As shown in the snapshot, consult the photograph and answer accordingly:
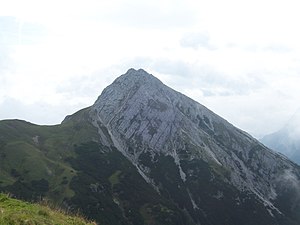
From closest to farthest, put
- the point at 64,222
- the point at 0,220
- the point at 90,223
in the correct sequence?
the point at 0,220 → the point at 64,222 → the point at 90,223

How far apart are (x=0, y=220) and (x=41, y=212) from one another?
4.04m

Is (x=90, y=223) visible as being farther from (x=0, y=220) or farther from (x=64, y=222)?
(x=0, y=220)

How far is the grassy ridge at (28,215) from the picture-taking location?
74.7 feet

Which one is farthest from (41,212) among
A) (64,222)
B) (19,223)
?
(19,223)

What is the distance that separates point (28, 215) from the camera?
24031mm

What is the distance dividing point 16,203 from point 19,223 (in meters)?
5.31

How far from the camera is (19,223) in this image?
22422 millimetres

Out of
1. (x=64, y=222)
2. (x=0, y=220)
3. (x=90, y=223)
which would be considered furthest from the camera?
(x=90, y=223)

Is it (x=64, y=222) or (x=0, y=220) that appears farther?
(x=64, y=222)

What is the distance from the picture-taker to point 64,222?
997 inches

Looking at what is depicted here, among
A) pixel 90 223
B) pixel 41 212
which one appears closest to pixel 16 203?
pixel 41 212

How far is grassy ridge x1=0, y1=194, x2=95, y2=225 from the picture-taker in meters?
22.8

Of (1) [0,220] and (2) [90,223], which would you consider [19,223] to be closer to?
(1) [0,220]

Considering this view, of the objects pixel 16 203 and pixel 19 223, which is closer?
pixel 19 223
